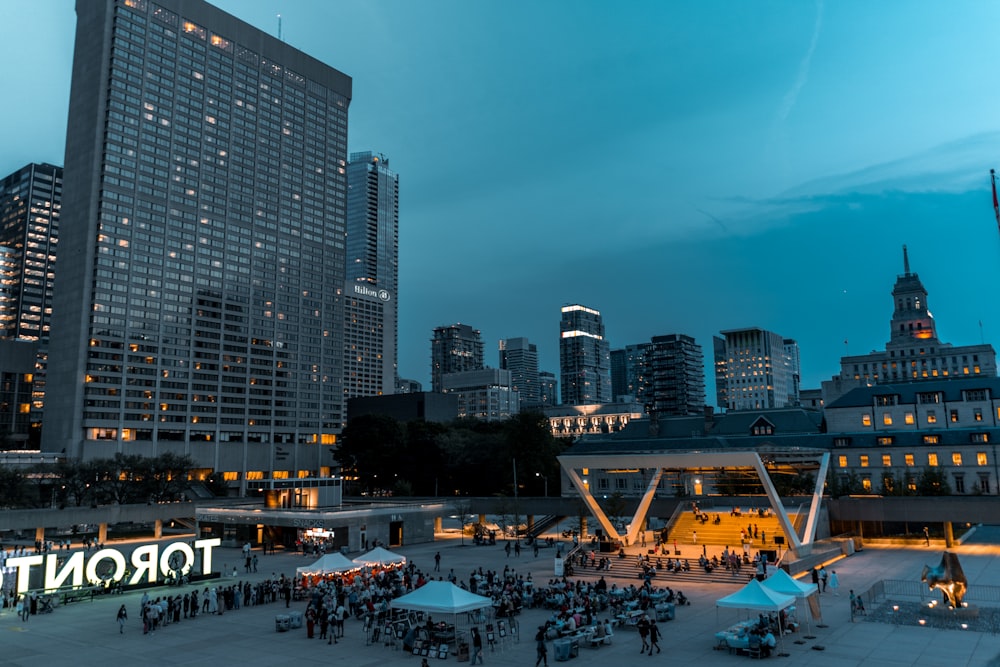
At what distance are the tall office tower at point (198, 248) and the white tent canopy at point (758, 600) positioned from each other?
121871 mm

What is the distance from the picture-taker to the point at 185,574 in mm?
47188

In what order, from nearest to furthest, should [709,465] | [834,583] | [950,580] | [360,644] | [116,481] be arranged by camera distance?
[360,644]
[950,580]
[834,583]
[709,465]
[116,481]

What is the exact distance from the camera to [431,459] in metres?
113

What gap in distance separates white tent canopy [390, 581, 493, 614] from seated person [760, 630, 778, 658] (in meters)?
10.9

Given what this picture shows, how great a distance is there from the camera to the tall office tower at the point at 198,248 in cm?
12938

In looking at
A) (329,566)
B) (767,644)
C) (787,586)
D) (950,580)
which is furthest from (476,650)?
(950,580)

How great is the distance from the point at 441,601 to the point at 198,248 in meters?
129

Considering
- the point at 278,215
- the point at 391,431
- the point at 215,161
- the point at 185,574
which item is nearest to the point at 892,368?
the point at 391,431

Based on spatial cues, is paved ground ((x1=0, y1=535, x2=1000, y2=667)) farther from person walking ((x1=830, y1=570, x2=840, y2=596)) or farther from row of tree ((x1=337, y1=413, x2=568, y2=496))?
row of tree ((x1=337, y1=413, x2=568, y2=496))

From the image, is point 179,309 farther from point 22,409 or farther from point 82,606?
point 82,606

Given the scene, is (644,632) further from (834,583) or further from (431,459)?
(431,459)

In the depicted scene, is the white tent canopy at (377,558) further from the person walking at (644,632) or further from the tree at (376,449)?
the tree at (376,449)

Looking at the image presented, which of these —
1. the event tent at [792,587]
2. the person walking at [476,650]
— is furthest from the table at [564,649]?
the event tent at [792,587]

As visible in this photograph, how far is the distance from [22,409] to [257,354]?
2469 inches
